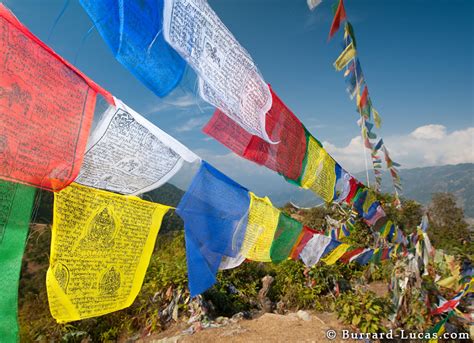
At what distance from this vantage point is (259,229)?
3252 mm

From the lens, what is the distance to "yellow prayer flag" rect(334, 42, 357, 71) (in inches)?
158

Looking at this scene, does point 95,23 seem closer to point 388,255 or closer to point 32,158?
point 32,158

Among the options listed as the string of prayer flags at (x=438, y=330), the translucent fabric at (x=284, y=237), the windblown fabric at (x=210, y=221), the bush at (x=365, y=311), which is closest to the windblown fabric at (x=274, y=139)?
the windblown fabric at (x=210, y=221)

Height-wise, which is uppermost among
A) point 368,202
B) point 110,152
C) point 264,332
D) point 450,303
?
point 368,202

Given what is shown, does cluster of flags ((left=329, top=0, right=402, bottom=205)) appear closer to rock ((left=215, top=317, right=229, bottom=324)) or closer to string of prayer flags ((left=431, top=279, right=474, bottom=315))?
string of prayer flags ((left=431, top=279, right=474, bottom=315))

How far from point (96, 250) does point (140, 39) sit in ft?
4.37

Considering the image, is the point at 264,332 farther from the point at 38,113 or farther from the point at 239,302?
the point at 38,113

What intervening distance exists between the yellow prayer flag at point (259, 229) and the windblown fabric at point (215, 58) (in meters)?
1.08

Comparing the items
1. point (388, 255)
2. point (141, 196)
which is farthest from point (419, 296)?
point (141, 196)

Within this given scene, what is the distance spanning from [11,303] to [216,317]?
5.87 m

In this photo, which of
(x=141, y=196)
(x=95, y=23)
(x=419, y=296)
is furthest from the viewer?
(x=419, y=296)

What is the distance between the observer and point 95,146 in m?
1.65

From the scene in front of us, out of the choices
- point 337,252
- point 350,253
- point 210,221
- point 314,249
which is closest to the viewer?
point 210,221

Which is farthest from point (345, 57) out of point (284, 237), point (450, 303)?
point (450, 303)
